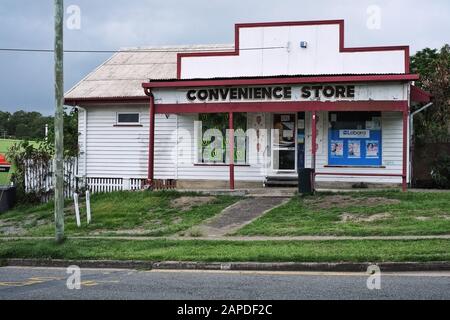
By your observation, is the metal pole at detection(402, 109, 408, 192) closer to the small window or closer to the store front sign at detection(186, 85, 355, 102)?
the store front sign at detection(186, 85, 355, 102)

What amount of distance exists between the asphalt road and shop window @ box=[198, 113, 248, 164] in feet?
37.0

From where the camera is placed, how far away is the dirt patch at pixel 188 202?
17541 mm

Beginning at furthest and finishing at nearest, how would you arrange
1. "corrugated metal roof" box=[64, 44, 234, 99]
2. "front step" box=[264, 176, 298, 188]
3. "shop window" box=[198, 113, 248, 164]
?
"corrugated metal roof" box=[64, 44, 234, 99] < "shop window" box=[198, 113, 248, 164] < "front step" box=[264, 176, 298, 188]

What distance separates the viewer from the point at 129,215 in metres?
17.0

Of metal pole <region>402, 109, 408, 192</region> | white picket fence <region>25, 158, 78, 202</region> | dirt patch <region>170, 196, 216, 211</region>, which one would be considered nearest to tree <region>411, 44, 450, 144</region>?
metal pole <region>402, 109, 408, 192</region>

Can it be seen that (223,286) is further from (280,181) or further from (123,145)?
(123,145)

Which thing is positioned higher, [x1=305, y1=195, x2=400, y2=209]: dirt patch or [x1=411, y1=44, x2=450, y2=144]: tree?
[x1=411, y1=44, x2=450, y2=144]: tree

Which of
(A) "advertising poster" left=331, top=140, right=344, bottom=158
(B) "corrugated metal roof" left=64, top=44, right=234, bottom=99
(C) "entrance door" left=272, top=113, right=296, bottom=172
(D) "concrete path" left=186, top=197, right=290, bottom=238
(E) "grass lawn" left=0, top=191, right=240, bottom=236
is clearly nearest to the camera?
(D) "concrete path" left=186, top=197, right=290, bottom=238

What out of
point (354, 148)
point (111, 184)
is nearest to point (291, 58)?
point (354, 148)

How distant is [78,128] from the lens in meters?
23.0

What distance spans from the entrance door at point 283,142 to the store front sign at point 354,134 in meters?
1.71

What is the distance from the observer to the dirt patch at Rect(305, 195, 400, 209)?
16.1 m
